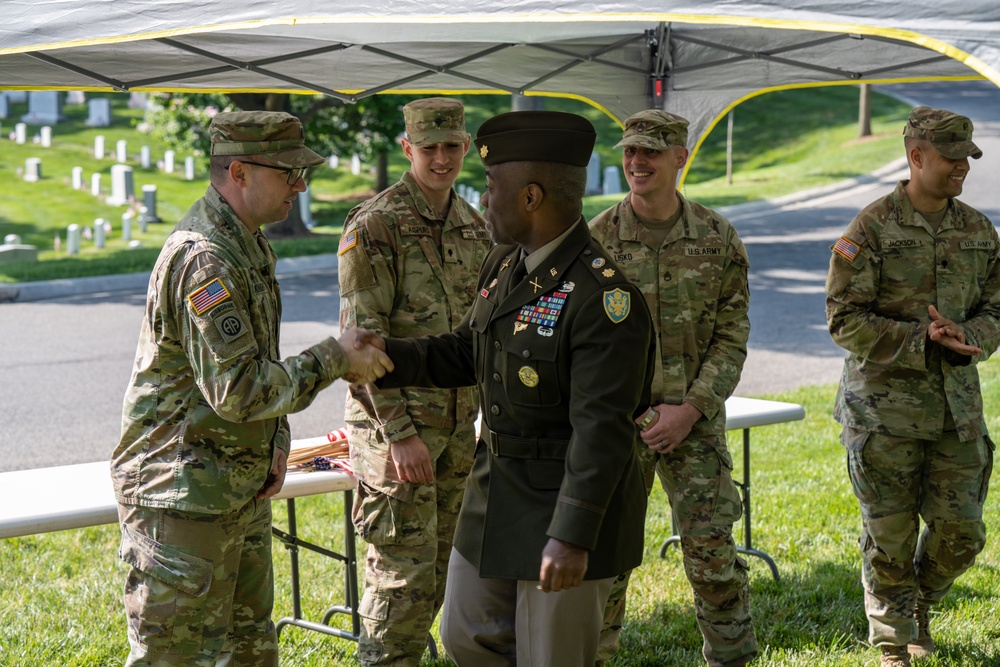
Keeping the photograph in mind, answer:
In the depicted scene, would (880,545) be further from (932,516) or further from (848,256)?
(848,256)

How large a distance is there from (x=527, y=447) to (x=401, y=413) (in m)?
1.17

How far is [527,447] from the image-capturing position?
9.98ft

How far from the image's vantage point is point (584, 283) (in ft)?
9.85

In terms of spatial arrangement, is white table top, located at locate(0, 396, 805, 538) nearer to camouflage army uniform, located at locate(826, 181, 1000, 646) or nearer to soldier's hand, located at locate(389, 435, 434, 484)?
soldier's hand, located at locate(389, 435, 434, 484)

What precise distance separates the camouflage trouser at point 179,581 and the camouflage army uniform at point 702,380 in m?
1.62

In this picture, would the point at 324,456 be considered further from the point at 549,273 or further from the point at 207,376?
the point at 549,273

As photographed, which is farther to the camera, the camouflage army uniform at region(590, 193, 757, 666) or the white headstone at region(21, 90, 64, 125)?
the white headstone at region(21, 90, 64, 125)

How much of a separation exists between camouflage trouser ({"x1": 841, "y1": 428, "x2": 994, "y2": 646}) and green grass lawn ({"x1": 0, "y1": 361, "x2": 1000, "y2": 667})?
277mm

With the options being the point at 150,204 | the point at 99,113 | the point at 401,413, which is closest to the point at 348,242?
the point at 401,413

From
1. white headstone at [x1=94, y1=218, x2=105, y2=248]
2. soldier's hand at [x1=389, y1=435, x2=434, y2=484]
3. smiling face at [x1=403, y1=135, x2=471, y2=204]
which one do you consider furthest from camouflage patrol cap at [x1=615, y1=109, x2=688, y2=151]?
white headstone at [x1=94, y1=218, x2=105, y2=248]

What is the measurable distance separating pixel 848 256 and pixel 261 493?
8.26 feet

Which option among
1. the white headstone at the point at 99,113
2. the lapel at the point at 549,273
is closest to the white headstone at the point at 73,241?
the white headstone at the point at 99,113

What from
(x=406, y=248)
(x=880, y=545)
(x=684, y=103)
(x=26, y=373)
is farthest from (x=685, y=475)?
(x=26, y=373)

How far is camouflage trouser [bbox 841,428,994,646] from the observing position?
15.0ft
